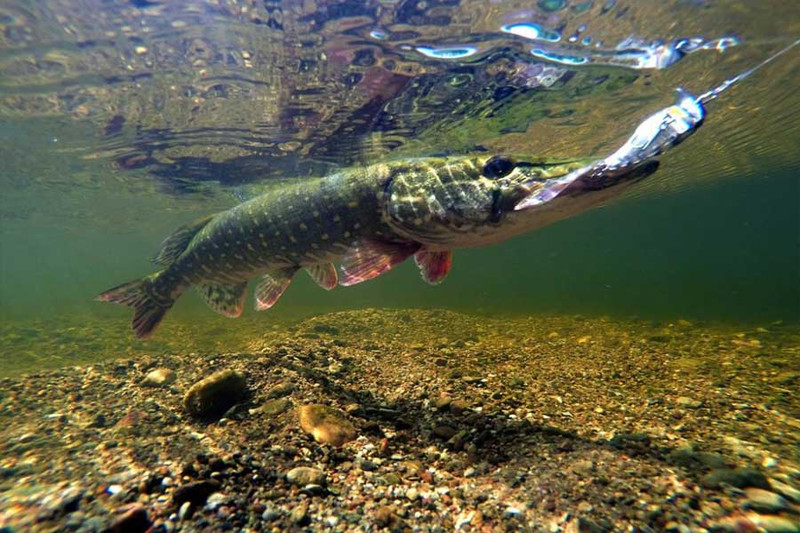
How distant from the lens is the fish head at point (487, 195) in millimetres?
2594

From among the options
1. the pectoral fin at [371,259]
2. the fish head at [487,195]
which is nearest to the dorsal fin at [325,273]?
the pectoral fin at [371,259]

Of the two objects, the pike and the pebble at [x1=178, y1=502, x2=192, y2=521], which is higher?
the pike

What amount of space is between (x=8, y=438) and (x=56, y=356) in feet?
23.7

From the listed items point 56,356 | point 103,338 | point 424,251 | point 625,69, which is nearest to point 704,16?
point 625,69

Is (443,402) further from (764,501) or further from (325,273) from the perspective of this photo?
(325,273)

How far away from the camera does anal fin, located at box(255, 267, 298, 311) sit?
199 inches

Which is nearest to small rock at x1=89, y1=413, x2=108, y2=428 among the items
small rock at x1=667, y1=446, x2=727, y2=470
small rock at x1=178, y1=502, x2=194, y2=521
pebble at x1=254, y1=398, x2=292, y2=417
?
pebble at x1=254, y1=398, x2=292, y2=417

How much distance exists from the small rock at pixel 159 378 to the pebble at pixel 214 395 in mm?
1146

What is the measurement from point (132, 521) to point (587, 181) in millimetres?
3116

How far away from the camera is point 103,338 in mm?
10422

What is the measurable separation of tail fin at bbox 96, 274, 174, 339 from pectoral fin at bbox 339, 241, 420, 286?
3.79 metres

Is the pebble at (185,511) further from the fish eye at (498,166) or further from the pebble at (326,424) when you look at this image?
the fish eye at (498,166)

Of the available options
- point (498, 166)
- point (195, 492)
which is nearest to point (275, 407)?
point (195, 492)

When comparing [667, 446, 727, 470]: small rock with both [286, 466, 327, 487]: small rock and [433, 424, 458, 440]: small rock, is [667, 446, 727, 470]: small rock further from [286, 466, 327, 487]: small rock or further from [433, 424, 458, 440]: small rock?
[286, 466, 327, 487]: small rock
